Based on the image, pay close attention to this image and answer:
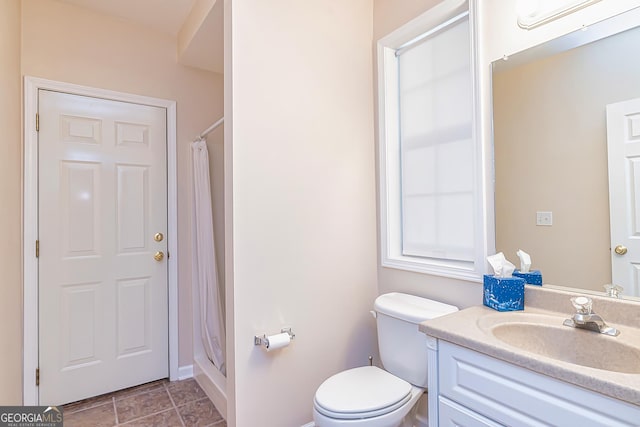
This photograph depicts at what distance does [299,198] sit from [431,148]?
2.65ft

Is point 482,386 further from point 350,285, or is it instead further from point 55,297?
point 55,297

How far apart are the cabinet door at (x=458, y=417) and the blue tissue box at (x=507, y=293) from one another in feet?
1.43

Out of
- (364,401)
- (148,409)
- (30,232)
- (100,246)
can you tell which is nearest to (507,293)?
(364,401)

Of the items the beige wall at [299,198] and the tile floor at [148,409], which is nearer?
the beige wall at [299,198]

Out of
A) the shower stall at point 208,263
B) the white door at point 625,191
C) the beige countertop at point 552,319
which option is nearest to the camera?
the beige countertop at point 552,319

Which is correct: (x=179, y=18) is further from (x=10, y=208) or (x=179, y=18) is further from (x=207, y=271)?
(x=207, y=271)

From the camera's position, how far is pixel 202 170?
7.72 feet

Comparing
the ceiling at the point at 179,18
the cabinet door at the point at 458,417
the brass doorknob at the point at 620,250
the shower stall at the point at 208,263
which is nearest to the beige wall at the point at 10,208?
the ceiling at the point at 179,18

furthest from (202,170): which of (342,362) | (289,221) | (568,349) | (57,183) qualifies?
(568,349)

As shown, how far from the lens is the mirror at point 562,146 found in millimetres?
1127

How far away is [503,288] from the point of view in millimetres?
1253

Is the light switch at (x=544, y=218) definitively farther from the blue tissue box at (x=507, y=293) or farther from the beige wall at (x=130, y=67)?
the beige wall at (x=130, y=67)

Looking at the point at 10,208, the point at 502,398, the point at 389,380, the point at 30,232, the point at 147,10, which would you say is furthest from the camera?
the point at 147,10

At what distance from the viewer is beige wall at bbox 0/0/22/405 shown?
1453mm
